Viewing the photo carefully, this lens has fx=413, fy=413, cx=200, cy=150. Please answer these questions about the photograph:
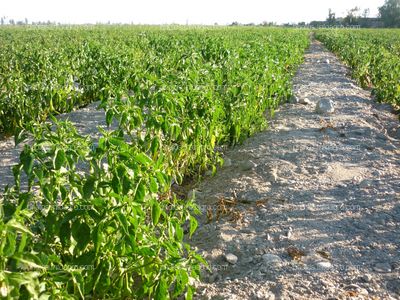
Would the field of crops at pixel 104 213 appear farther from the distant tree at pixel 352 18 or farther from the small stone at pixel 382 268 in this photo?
the distant tree at pixel 352 18

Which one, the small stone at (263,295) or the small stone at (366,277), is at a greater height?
the small stone at (366,277)

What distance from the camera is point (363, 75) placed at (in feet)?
38.5

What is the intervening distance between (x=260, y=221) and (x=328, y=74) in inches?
409

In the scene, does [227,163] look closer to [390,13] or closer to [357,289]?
[357,289]

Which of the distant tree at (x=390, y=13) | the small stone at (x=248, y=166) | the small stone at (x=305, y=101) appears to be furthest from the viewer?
the distant tree at (x=390, y=13)

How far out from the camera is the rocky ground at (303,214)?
9.46 ft

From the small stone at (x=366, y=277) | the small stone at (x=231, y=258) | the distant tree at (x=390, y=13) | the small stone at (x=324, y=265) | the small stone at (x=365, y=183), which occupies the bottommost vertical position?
the small stone at (x=366, y=277)

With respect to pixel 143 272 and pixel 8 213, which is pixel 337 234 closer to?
pixel 143 272

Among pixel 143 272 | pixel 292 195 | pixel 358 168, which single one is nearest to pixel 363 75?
pixel 358 168

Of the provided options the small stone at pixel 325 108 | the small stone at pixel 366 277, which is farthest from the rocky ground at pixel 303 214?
the small stone at pixel 325 108

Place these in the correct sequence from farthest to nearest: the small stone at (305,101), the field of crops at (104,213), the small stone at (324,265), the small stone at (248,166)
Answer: the small stone at (305,101), the small stone at (248,166), the small stone at (324,265), the field of crops at (104,213)

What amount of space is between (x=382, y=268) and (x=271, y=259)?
811 mm

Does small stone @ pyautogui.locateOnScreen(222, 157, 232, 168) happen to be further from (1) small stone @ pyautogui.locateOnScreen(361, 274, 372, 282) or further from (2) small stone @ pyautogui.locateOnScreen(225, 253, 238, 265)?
(1) small stone @ pyautogui.locateOnScreen(361, 274, 372, 282)

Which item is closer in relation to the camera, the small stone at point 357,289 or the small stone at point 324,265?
the small stone at point 357,289
